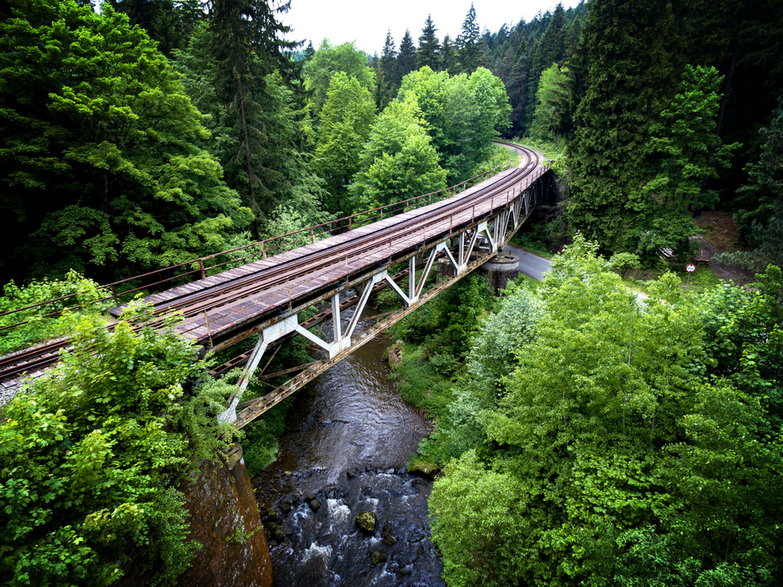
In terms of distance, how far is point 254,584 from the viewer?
10727 mm

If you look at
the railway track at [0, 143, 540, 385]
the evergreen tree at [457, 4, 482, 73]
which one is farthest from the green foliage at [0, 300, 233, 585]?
the evergreen tree at [457, 4, 482, 73]

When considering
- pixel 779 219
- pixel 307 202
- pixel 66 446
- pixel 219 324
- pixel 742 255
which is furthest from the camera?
pixel 307 202

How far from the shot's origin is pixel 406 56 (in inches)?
2982

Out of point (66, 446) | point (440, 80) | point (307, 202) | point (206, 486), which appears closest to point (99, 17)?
point (307, 202)

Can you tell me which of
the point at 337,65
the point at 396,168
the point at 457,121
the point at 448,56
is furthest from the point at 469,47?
the point at 396,168

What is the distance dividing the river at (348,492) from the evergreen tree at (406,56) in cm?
7538

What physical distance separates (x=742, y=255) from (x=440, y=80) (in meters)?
37.8

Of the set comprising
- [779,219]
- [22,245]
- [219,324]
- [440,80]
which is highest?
[440,80]

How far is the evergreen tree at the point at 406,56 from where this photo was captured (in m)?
75.5

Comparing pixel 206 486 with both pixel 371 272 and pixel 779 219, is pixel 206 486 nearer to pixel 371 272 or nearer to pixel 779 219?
pixel 371 272

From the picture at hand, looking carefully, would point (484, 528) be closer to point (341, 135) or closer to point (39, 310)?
point (39, 310)

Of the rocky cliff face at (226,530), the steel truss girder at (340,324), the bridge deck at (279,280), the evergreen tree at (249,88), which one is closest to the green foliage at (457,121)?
the steel truss girder at (340,324)

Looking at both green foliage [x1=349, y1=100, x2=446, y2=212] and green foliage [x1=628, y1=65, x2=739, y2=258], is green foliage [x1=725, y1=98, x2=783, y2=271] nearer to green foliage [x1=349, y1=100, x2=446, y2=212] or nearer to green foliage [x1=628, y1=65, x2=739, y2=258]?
green foliage [x1=628, y1=65, x2=739, y2=258]

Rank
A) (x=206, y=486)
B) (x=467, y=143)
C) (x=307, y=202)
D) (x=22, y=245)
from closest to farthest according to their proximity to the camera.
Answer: (x=206, y=486) → (x=22, y=245) → (x=307, y=202) → (x=467, y=143)
